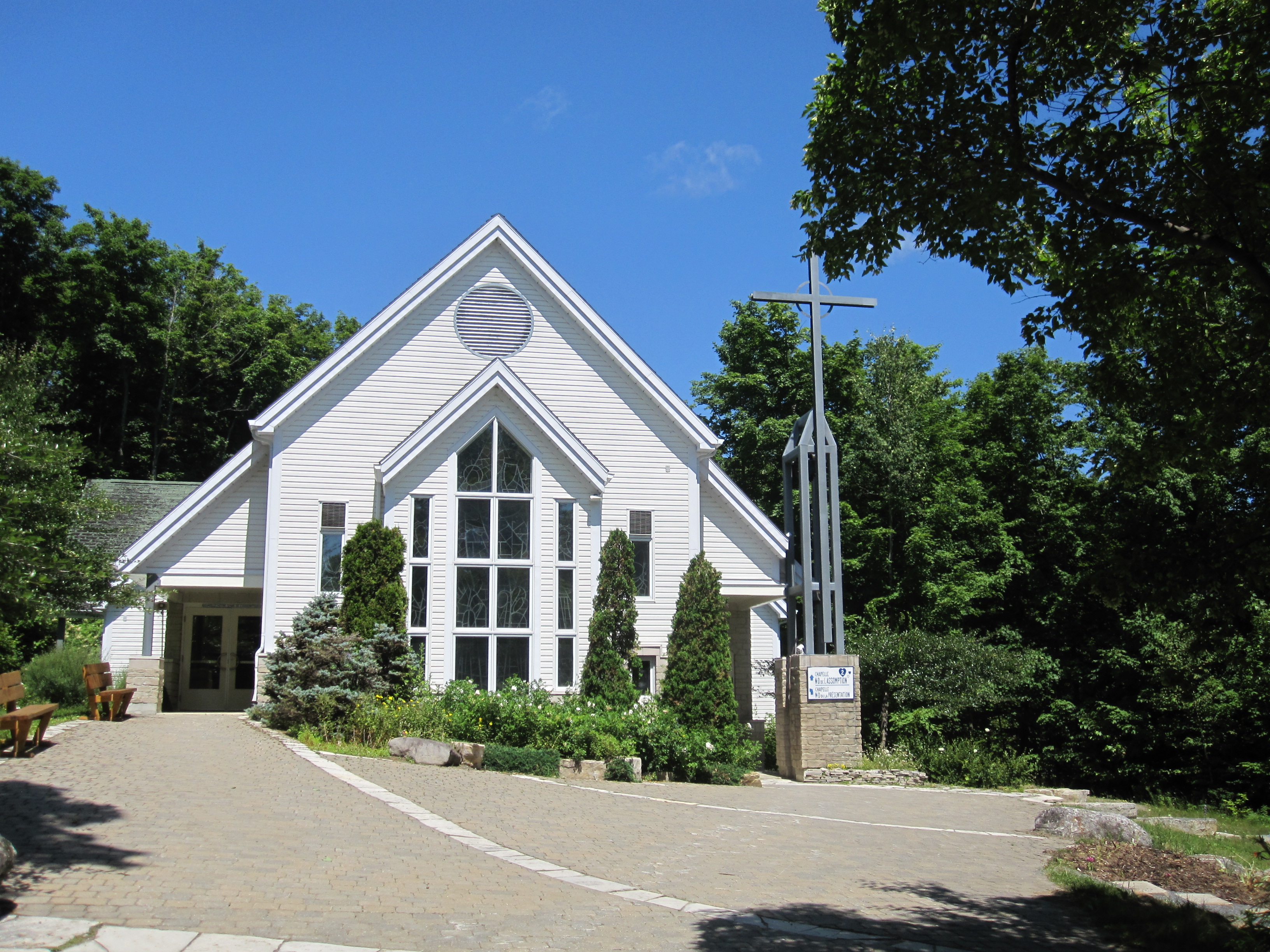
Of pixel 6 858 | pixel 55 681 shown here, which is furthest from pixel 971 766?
pixel 55 681

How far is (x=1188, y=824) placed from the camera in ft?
46.3

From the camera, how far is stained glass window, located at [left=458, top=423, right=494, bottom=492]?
1995cm

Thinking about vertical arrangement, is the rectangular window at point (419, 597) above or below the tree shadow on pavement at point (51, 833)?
above

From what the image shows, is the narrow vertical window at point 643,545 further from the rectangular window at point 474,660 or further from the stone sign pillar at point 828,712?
the stone sign pillar at point 828,712

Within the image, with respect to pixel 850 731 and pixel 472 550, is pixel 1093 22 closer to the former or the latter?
pixel 850 731

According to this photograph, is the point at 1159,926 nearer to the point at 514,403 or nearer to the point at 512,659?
the point at 512,659

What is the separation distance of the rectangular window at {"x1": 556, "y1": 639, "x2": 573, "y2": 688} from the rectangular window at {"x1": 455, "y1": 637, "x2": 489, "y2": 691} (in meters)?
1.33

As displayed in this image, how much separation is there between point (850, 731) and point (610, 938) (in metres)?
11.4

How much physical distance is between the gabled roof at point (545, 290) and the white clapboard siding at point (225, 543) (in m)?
1.72

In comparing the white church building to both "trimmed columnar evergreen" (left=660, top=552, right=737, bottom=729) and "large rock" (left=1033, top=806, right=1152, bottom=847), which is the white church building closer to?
"trimmed columnar evergreen" (left=660, top=552, right=737, bottom=729)

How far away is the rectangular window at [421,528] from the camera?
1953cm

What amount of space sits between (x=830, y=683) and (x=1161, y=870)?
7.90 metres

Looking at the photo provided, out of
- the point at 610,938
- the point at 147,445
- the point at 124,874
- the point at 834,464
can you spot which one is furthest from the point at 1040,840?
the point at 147,445

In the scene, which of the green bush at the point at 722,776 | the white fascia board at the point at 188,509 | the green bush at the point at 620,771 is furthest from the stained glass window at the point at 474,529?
the green bush at the point at 722,776
